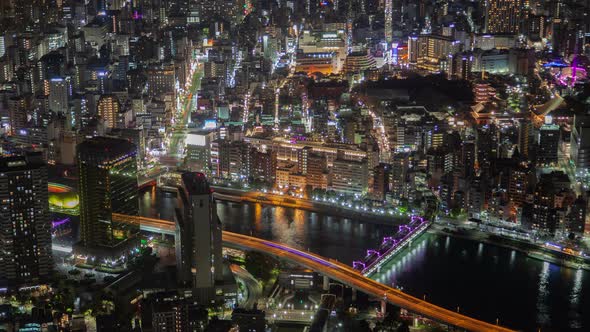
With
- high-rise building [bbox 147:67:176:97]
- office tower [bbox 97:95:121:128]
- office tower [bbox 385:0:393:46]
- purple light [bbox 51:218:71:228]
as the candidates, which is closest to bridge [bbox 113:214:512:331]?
purple light [bbox 51:218:71:228]

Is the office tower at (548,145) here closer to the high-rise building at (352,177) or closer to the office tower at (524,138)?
the office tower at (524,138)

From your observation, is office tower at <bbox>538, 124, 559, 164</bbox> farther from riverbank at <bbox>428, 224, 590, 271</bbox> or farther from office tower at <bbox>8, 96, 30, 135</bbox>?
office tower at <bbox>8, 96, 30, 135</bbox>

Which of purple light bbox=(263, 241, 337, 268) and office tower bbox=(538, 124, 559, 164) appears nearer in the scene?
purple light bbox=(263, 241, 337, 268)

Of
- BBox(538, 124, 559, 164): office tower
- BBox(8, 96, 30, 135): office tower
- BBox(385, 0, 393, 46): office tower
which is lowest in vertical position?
BBox(538, 124, 559, 164): office tower

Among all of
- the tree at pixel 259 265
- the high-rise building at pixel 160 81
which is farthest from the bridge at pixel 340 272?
the high-rise building at pixel 160 81

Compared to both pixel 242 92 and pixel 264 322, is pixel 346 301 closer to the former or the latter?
pixel 264 322

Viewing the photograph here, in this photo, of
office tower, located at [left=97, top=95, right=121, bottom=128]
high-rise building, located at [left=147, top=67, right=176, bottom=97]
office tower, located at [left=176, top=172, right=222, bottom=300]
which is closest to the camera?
office tower, located at [left=176, top=172, right=222, bottom=300]

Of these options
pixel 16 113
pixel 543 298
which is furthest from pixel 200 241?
pixel 16 113
